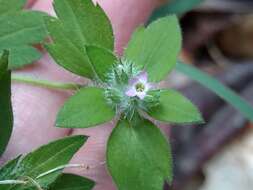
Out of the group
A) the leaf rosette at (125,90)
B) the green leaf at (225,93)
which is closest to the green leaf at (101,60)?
the leaf rosette at (125,90)

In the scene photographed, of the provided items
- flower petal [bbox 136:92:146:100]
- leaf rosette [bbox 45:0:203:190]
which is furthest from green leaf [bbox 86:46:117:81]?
flower petal [bbox 136:92:146:100]

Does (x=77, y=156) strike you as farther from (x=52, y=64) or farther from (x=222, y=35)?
(x=222, y=35)

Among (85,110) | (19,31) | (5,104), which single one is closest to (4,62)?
(5,104)

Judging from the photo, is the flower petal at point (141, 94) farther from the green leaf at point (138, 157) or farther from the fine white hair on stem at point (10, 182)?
the fine white hair on stem at point (10, 182)

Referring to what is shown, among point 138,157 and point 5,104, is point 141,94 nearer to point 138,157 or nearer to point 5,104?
point 138,157

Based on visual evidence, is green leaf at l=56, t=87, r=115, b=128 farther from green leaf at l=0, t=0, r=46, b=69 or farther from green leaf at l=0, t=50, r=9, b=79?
green leaf at l=0, t=0, r=46, b=69

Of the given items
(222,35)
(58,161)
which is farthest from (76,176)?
(222,35)

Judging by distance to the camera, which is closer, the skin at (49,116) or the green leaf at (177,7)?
the skin at (49,116)
